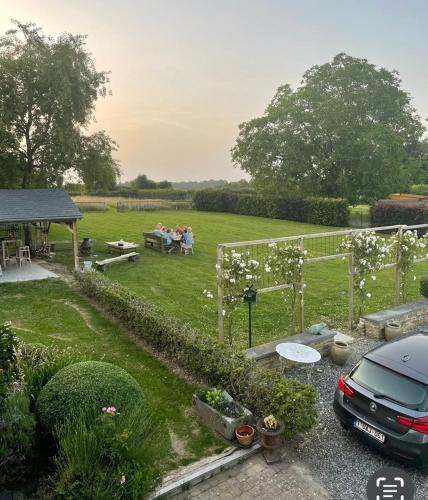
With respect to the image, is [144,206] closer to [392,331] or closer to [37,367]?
[392,331]

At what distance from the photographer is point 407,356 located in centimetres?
561

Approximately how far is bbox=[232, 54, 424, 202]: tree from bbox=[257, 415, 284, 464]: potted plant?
95.0 ft

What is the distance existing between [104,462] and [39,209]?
41.1 ft

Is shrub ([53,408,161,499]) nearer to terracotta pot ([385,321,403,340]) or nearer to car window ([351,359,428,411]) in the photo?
car window ([351,359,428,411])

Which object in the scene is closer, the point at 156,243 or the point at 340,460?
the point at 340,460

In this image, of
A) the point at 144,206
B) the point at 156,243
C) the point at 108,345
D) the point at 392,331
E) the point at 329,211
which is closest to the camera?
the point at 108,345

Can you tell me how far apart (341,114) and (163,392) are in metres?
30.0

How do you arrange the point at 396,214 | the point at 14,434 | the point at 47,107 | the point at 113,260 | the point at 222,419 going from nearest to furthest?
the point at 14,434, the point at 222,419, the point at 113,260, the point at 47,107, the point at 396,214

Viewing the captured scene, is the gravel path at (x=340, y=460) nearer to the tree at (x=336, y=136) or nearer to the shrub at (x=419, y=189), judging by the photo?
the tree at (x=336, y=136)

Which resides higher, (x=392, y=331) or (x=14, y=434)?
(x=14, y=434)

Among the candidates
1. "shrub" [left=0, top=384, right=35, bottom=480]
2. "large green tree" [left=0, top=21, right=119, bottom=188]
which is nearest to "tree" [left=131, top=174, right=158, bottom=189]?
"large green tree" [left=0, top=21, right=119, bottom=188]

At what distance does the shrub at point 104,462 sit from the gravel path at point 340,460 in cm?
211

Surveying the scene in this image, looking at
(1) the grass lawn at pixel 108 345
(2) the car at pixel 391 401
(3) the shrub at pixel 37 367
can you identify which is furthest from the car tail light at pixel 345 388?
(3) the shrub at pixel 37 367

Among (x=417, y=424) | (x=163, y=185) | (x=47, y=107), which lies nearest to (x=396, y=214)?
(x=47, y=107)
